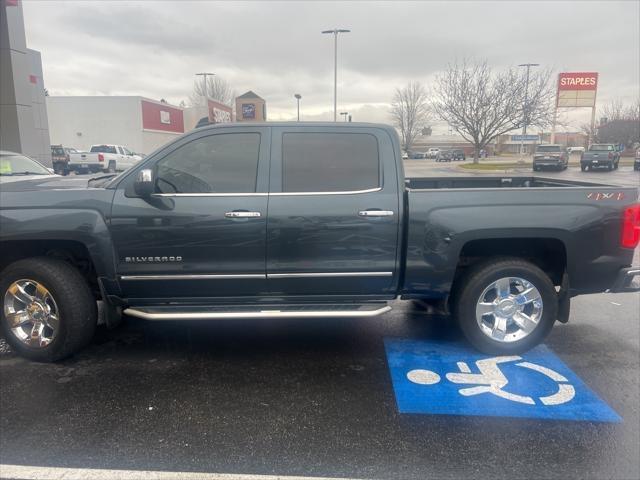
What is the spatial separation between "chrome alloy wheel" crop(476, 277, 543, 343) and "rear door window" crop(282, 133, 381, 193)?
4.46 feet

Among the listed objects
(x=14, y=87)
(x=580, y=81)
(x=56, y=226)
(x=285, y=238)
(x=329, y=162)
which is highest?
(x=580, y=81)

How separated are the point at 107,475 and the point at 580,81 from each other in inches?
2485

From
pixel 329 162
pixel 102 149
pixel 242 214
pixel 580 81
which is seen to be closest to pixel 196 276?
pixel 242 214

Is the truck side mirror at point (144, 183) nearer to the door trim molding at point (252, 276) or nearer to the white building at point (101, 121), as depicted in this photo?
the door trim molding at point (252, 276)

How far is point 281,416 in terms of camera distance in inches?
124

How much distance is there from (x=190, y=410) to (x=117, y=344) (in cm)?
148

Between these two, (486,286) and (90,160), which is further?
(90,160)

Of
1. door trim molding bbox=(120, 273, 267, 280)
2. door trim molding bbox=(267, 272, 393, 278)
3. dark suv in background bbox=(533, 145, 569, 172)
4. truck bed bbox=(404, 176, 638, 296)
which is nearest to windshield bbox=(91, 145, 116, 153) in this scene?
door trim molding bbox=(120, 273, 267, 280)

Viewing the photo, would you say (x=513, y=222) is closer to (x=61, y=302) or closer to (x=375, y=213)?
(x=375, y=213)

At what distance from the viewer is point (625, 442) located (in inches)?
113

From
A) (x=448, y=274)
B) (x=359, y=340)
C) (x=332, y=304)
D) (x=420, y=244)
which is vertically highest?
(x=420, y=244)

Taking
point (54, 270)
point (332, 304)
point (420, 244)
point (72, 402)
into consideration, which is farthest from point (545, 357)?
point (54, 270)

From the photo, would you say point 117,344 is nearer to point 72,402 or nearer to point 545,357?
point 72,402

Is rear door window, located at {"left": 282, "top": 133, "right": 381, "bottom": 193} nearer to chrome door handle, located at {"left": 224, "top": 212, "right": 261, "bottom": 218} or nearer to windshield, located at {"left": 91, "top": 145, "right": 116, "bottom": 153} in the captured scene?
chrome door handle, located at {"left": 224, "top": 212, "right": 261, "bottom": 218}
